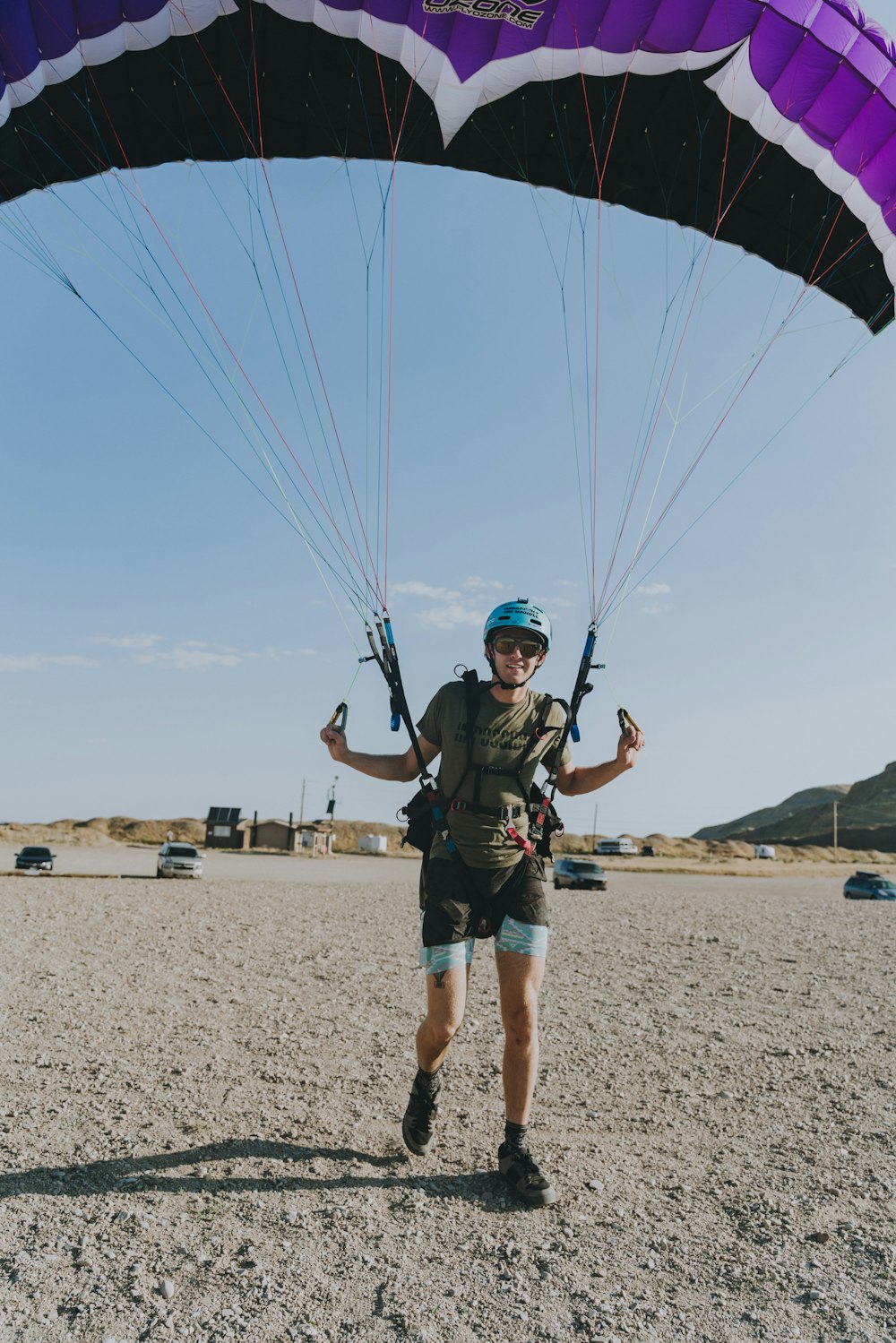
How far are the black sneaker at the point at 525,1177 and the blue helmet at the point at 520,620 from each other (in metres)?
2.18

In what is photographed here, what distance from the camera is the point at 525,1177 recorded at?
338cm

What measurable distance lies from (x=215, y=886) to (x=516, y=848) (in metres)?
18.3

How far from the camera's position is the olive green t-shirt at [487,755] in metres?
3.92

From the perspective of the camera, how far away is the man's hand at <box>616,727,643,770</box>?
407cm

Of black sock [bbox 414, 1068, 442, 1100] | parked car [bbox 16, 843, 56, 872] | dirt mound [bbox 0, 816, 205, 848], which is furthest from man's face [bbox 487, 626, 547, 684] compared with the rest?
dirt mound [bbox 0, 816, 205, 848]

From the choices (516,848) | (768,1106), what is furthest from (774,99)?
(768,1106)

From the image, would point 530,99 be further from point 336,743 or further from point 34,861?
point 34,861

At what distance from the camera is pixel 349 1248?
9.61 feet

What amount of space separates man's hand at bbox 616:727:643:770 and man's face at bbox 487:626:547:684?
0.55 metres

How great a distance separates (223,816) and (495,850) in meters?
55.7

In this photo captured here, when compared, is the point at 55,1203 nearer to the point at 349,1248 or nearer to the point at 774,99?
the point at 349,1248

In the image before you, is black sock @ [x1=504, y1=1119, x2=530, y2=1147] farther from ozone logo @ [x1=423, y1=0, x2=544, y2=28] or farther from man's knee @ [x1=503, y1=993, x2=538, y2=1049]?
ozone logo @ [x1=423, y1=0, x2=544, y2=28]

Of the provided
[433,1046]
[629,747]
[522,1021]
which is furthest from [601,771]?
[433,1046]

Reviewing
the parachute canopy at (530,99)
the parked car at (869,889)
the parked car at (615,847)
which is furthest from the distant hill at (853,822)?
the parachute canopy at (530,99)
